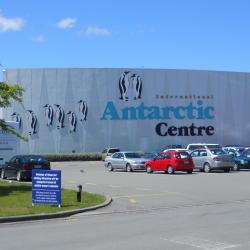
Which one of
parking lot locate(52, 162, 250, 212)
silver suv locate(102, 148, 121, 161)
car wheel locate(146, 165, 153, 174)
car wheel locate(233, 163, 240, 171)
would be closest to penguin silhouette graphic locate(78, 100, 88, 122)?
silver suv locate(102, 148, 121, 161)

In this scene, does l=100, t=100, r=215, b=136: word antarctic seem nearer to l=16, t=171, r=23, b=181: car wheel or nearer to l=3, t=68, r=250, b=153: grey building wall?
l=3, t=68, r=250, b=153: grey building wall

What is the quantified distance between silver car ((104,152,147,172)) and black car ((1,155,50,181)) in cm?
858

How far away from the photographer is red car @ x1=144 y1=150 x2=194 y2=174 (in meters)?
32.4

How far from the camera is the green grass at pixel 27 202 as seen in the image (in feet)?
47.5

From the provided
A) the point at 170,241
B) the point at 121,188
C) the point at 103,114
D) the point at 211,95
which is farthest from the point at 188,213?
the point at 211,95

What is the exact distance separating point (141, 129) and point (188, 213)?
46941 mm

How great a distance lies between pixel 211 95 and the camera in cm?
6397

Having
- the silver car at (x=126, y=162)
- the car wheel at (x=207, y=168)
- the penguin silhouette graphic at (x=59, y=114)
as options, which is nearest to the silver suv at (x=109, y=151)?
the penguin silhouette graphic at (x=59, y=114)

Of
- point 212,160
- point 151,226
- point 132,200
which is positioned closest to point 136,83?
point 212,160

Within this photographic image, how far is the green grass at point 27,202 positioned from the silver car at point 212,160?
1532cm

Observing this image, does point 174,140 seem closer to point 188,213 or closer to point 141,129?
point 141,129

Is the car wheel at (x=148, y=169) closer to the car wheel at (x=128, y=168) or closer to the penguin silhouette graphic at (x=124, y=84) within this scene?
the car wheel at (x=128, y=168)

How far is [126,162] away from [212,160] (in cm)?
603

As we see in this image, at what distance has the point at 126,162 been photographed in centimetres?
3653
